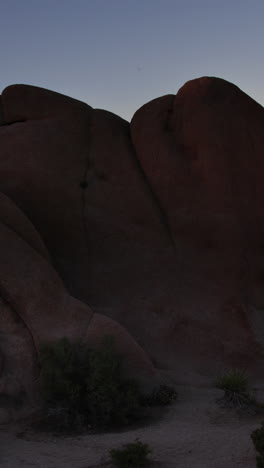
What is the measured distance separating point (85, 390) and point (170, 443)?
1950 millimetres

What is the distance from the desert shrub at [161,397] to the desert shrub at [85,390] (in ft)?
1.19

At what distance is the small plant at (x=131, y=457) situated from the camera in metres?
6.81

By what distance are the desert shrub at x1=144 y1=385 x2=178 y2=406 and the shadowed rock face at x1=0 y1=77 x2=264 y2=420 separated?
1.44m

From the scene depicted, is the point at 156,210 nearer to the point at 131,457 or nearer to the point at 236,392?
the point at 236,392

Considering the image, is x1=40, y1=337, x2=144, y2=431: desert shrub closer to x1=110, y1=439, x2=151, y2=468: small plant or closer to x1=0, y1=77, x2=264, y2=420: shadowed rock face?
x1=110, y1=439, x2=151, y2=468: small plant

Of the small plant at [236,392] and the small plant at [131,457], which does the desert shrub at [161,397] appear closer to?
the small plant at [236,392]

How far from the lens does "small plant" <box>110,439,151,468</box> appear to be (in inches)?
268

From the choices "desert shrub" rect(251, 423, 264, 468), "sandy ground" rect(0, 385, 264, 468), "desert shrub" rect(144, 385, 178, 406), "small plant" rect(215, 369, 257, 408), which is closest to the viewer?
"desert shrub" rect(251, 423, 264, 468)

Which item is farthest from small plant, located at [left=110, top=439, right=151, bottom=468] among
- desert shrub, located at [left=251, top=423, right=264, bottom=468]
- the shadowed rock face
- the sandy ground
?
the shadowed rock face

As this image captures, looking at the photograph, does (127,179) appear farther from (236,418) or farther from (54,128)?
(236,418)

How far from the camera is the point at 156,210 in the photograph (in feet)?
44.6

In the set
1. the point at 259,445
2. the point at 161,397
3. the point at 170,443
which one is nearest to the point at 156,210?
the point at 161,397

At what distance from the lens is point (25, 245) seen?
10.8 m

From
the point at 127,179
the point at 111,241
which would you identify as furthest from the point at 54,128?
the point at 111,241
